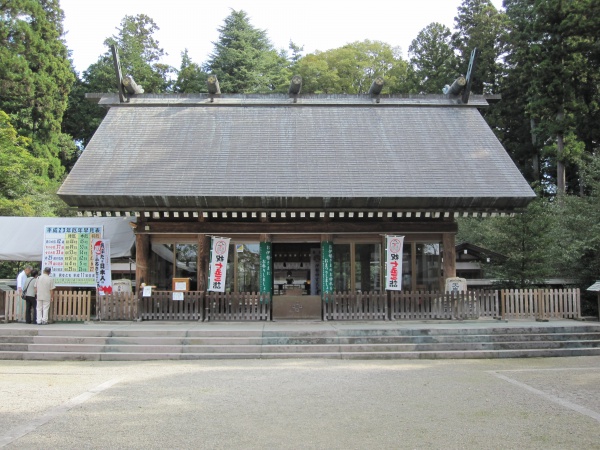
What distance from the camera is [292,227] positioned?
47.5ft

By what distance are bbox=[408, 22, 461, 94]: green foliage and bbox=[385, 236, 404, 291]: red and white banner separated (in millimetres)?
23317

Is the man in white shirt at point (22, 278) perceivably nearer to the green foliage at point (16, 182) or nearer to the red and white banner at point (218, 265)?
the red and white banner at point (218, 265)

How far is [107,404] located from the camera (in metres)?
7.07

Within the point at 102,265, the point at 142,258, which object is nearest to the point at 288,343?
the point at 142,258

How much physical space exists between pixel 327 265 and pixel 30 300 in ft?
26.5

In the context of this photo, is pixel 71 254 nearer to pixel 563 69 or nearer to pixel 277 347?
pixel 277 347

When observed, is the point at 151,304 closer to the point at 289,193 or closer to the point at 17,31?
the point at 289,193

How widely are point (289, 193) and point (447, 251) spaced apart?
5.05 m

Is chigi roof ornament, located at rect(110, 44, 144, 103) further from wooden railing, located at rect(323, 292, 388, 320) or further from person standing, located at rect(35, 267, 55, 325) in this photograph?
wooden railing, located at rect(323, 292, 388, 320)

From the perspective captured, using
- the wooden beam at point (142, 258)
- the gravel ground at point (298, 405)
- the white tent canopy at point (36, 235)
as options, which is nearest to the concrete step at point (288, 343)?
the gravel ground at point (298, 405)

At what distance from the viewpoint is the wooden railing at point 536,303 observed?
13875mm

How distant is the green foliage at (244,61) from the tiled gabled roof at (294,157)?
1986 cm

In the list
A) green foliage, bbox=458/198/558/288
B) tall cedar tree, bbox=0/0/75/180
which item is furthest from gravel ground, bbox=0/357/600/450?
tall cedar tree, bbox=0/0/75/180

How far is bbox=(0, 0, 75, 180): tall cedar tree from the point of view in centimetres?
2844
